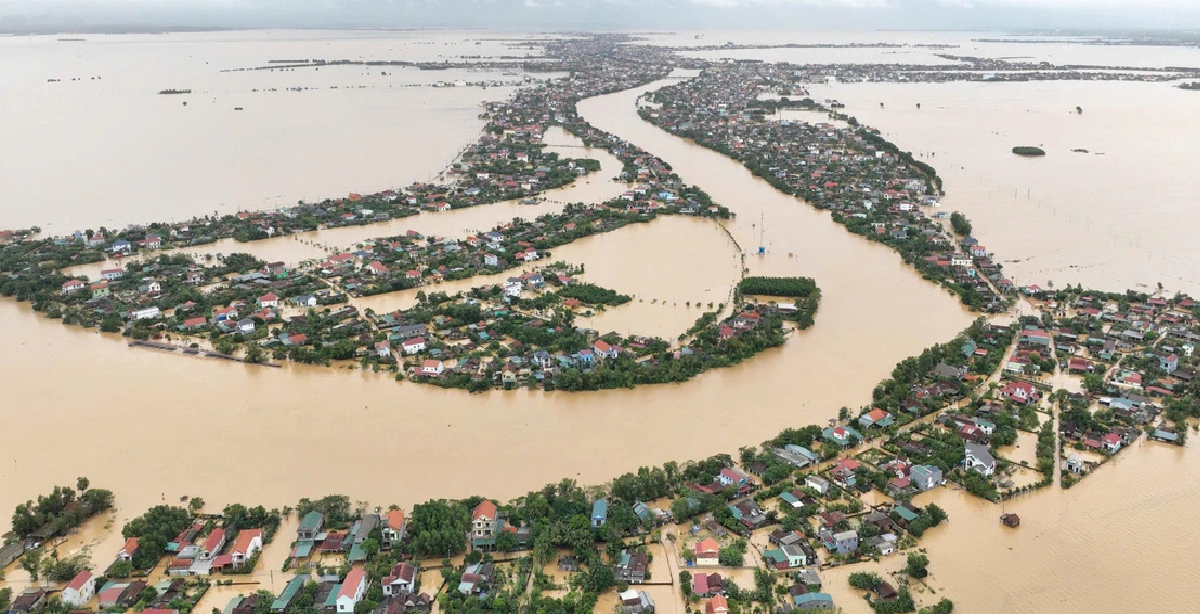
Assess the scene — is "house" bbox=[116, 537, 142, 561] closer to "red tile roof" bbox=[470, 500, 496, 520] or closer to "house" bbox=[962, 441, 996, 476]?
"red tile roof" bbox=[470, 500, 496, 520]

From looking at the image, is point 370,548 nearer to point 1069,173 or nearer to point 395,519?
point 395,519

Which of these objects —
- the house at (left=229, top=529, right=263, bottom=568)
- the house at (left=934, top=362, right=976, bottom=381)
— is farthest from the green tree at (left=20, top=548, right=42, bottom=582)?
the house at (left=934, top=362, right=976, bottom=381)

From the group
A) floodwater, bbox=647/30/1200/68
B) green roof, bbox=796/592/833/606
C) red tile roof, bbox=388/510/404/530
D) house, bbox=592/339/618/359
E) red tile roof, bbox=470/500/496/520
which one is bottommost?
green roof, bbox=796/592/833/606

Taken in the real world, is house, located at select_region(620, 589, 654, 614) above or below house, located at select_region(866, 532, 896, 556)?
below

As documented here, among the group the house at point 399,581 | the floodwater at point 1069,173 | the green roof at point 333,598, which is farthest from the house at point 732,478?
the floodwater at point 1069,173

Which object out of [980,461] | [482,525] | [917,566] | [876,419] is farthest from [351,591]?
[980,461]

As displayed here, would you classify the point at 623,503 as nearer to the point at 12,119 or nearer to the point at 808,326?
the point at 808,326

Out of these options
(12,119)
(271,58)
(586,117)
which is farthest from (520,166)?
(271,58)
